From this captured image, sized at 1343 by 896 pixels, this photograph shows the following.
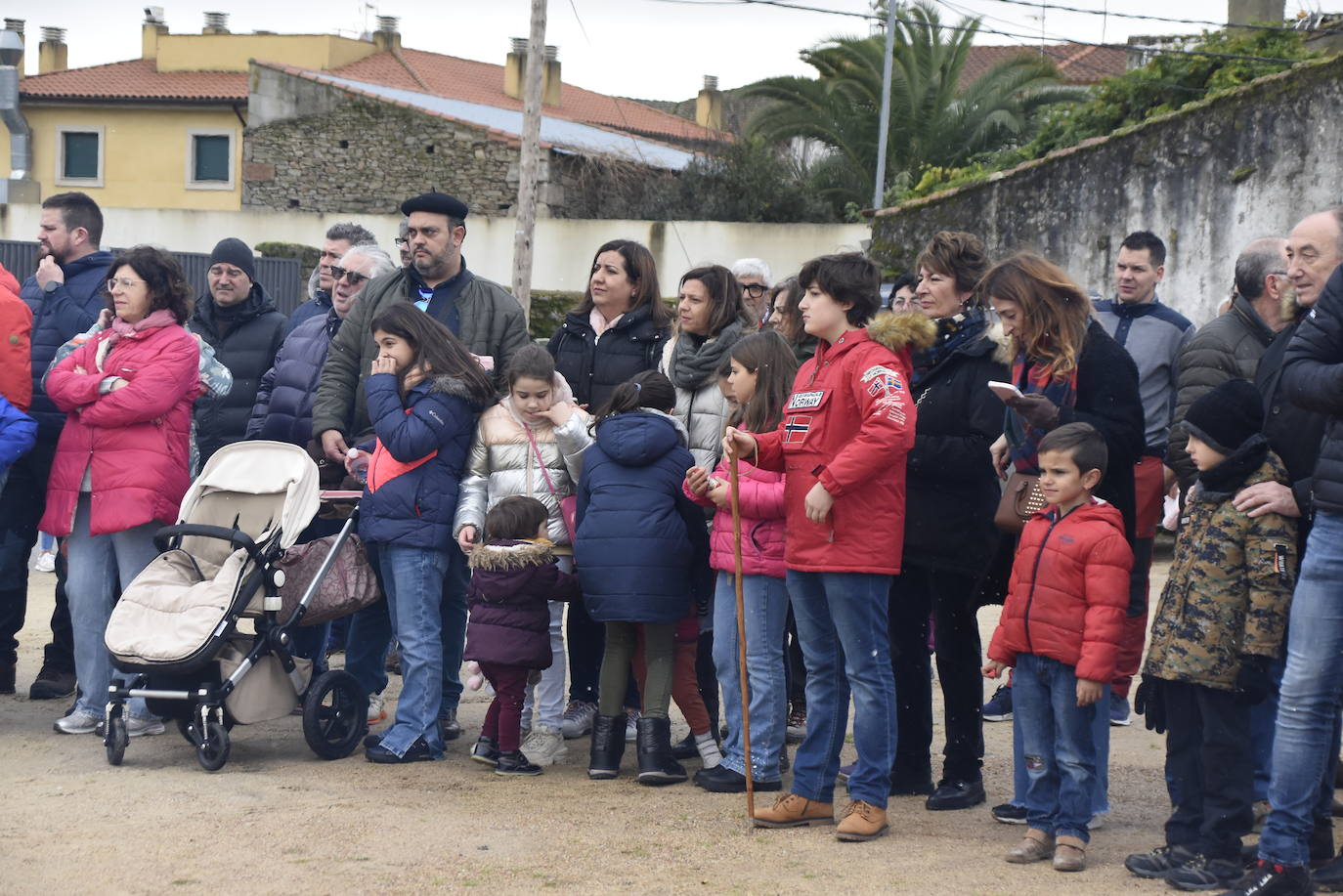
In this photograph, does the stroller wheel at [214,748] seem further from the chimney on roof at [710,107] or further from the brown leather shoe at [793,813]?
the chimney on roof at [710,107]

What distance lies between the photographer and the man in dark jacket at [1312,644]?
4410 mm

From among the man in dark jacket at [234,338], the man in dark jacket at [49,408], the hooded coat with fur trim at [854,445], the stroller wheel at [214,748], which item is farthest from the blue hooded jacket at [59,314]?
the hooded coat with fur trim at [854,445]

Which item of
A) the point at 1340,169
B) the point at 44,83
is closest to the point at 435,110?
the point at 44,83

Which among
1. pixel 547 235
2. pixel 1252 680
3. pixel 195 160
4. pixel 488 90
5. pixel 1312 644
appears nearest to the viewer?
pixel 1312 644

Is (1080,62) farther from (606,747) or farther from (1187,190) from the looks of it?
A: (606,747)

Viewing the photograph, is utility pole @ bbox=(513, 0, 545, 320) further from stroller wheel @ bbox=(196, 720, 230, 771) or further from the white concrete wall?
stroller wheel @ bbox=(196, 720, 230, 771)

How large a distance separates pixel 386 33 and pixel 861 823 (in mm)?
40652

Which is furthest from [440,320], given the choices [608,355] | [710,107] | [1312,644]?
[710,107]

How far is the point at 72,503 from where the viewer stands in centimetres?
676

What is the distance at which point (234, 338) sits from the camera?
26.3ft

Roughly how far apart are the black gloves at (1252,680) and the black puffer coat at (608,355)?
305 centimetres

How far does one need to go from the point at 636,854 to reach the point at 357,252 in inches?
159

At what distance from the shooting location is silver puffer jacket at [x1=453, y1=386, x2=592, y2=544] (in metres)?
6.42

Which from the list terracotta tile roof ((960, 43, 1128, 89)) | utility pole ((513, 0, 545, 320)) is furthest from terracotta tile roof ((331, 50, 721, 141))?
utility pole ((513, 0, 545, 320))
